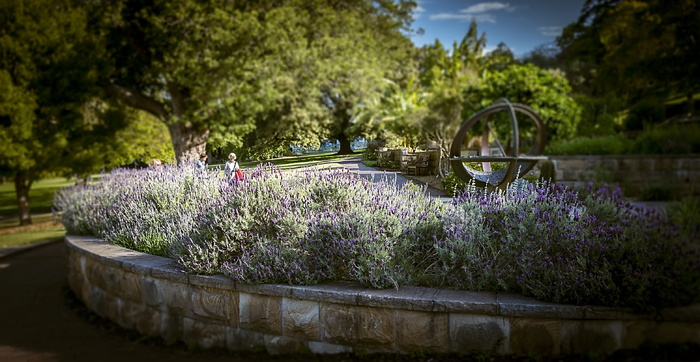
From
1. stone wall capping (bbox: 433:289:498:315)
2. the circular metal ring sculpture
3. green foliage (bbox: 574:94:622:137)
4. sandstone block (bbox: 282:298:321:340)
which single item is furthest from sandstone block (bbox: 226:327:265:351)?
green foliage (bbox: 574:94:622:137)

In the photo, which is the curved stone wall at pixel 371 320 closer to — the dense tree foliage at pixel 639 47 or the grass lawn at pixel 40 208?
the grass lawn at pixel 40 208

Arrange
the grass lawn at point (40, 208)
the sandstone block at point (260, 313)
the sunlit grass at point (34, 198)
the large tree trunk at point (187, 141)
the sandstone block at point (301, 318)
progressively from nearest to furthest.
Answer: the sandstone block at point (301, 318), the sandstone block at point (260, 313), the grass lawn at point (40, 208), the large tree trunk at point (187, 141), the sunlit grass at point (34, 198)

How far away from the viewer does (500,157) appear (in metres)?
3.38

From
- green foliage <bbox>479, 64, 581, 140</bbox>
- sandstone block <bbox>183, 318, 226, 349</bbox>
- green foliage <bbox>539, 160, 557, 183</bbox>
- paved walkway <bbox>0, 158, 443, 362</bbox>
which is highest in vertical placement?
green foliage <bbox>479, 64, 581, 140</bbox>

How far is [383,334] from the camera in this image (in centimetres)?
272

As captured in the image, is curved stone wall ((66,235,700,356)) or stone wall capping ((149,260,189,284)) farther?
stone wall capping ((149,260,189,284))

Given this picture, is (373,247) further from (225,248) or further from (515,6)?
(515,6)

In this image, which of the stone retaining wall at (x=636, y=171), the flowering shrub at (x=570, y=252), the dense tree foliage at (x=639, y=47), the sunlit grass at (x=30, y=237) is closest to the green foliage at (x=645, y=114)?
the dense tree foliage at (x=639, y=47)

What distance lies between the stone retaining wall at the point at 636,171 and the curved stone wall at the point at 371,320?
1.02 metres

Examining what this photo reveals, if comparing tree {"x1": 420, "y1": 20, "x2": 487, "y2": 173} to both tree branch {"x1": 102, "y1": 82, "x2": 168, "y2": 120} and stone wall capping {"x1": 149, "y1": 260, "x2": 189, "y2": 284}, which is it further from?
tree branch {"x1": 102, "y1": 82, "x2": 168, "y2": 120}

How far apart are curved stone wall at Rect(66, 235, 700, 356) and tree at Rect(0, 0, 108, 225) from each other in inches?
317

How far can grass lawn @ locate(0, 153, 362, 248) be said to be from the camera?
4.21 metres

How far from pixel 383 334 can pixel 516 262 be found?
3.06 feet

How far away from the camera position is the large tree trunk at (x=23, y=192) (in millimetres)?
11312
